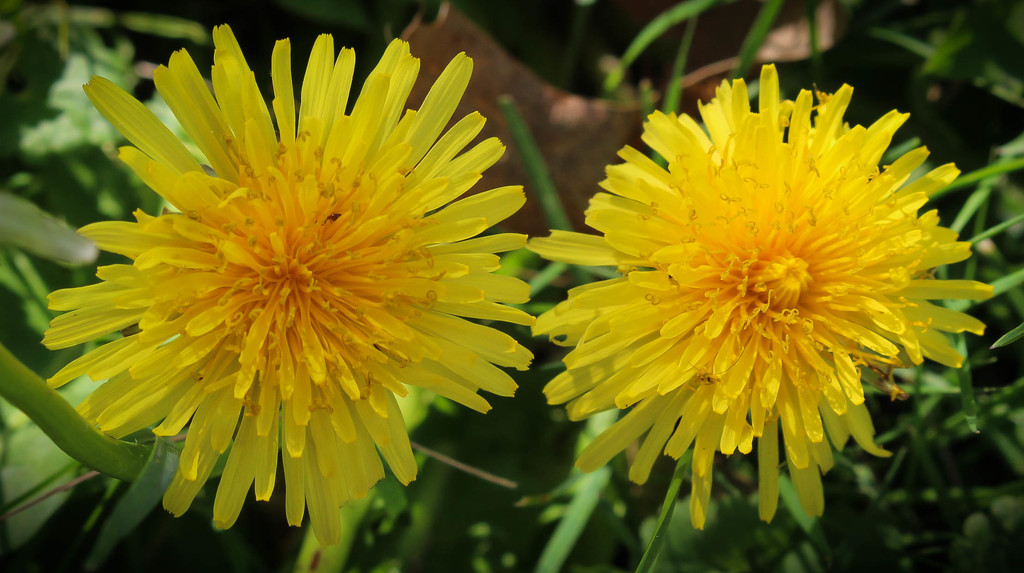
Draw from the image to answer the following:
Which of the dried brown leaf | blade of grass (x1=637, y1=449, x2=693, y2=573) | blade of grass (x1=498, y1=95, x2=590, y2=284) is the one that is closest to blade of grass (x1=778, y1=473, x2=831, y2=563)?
blade of grass (x1=637, y1=449, x2=693, y2=573)

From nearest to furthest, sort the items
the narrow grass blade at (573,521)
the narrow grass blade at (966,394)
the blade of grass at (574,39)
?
the narrow grass blade at (966,394) < the narrow grass blade at (573,521) < the blade of grass at (574,39)

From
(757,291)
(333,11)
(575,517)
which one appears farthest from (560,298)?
(333,11)

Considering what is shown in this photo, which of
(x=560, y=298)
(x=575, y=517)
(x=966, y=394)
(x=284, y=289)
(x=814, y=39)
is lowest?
(x=575, y=517)

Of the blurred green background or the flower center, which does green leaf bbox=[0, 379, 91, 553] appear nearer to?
the blurred green background

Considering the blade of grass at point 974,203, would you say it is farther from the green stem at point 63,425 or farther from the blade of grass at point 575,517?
the green stem at point 63,425

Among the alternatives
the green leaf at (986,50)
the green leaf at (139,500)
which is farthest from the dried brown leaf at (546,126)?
the green leaf at (139,500)

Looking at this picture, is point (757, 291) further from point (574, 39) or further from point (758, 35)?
point (574, 39)

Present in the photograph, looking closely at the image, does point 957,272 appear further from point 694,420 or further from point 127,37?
point 127,37
